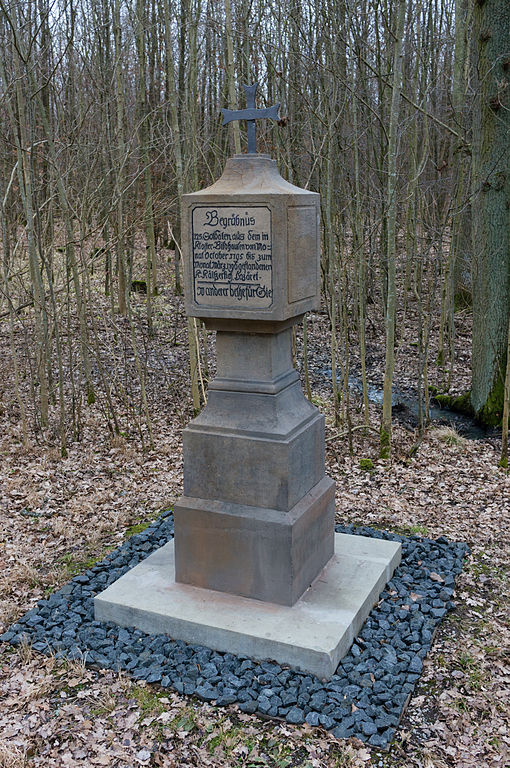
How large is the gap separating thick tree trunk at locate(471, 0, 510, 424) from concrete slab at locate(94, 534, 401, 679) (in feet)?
13.8

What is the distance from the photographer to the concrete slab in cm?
420

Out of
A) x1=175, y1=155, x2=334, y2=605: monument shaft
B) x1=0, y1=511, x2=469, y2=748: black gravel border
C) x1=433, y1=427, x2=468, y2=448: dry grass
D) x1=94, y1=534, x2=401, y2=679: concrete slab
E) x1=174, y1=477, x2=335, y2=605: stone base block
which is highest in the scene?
x1=175, y1=155, x2=334, y2=605: monument shaft

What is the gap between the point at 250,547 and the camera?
4617 mm

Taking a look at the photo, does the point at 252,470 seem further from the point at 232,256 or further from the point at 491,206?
the point at 491,206

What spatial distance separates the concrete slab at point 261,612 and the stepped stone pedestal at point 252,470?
11 mm

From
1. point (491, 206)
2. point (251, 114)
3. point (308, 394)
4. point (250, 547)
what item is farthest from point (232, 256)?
point (491, 206)

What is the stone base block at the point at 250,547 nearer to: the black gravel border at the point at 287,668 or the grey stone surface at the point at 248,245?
the black gravel border at the point at 287,668

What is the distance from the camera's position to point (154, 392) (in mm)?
10320

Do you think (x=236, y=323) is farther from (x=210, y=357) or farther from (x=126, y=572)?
(x=210, y=357)

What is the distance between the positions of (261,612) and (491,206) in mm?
6117

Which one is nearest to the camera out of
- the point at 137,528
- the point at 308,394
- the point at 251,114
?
the point at 251,114

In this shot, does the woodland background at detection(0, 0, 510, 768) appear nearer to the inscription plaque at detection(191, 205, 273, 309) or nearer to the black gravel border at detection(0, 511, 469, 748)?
the black gravel border at detection(0, 511, 469, 748)

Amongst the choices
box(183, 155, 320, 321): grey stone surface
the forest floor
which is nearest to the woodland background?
the forest floor

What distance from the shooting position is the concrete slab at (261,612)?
4.20m
